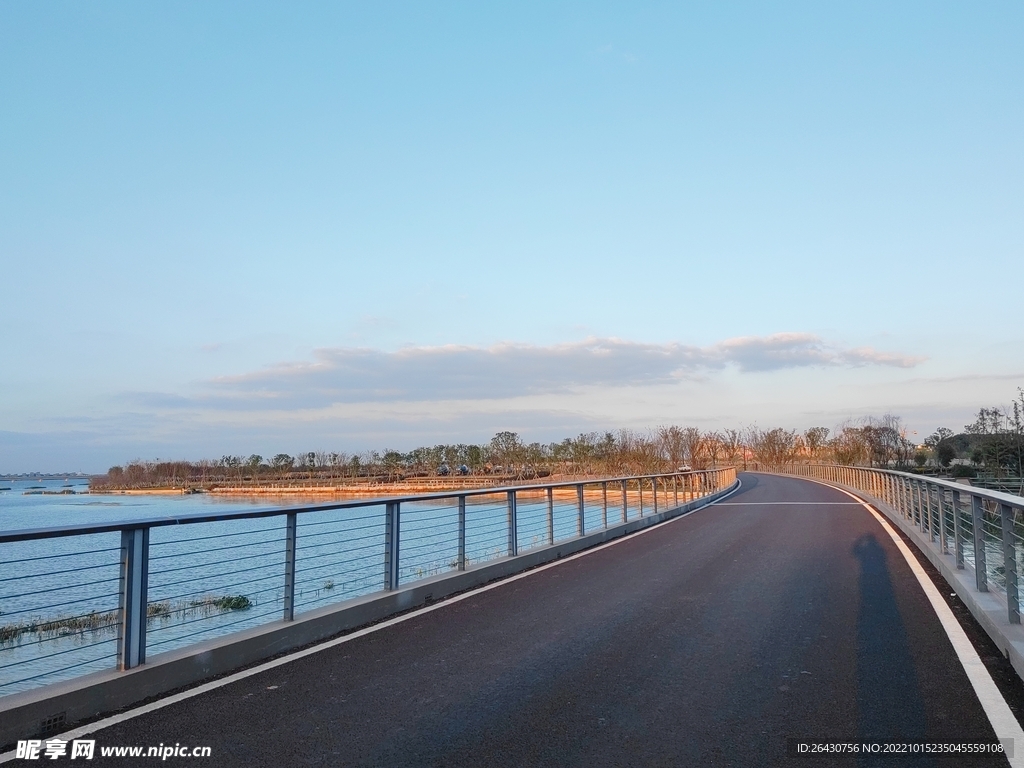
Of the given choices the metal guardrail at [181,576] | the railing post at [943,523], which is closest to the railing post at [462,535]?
the metal guardrail at [181,576]

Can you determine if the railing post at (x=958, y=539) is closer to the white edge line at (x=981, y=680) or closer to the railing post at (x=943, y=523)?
the white edge line at (x=981, y=680)

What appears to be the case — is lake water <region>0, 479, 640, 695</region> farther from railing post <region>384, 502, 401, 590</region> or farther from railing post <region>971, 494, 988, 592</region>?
railing post <region>971, 494, 988, 592</region>

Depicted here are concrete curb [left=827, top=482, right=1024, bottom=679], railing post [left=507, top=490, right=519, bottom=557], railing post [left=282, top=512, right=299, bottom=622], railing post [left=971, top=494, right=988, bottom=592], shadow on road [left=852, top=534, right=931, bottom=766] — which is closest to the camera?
shadow on road [left=852, top=534, right=931, bottom=766]

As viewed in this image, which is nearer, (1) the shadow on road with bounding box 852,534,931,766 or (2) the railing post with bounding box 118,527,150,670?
(1) the shadow on road with bounding box 852,534,931,766

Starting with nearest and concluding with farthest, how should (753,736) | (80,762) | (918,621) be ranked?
(80,762), (753,736), (918,621)

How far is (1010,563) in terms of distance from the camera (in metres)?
7.17

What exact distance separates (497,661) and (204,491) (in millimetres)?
126420

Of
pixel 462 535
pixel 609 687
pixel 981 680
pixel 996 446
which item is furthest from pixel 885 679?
pixel 996 446

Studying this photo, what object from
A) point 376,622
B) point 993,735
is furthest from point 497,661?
point 993,735

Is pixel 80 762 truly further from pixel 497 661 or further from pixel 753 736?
pixel 753 736

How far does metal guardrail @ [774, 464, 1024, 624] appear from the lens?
720cm

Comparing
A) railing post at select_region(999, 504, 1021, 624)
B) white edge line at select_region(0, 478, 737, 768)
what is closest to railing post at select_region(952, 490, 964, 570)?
railing post at select_region(999, 504, 1021, 624)

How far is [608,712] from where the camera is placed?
551 cm

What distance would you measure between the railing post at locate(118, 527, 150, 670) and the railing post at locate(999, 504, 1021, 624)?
23.5ft
